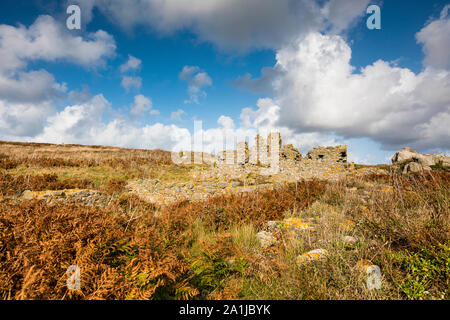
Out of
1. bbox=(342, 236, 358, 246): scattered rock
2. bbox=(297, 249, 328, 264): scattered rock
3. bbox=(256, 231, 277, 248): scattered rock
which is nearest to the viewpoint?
bbox=(297, 249, 328, 264): scattered rock

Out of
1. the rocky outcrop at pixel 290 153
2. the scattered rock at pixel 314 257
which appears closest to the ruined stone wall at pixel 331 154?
the rocky outcrop at pixel 290 153

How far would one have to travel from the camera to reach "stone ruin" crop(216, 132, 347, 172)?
12.0 m

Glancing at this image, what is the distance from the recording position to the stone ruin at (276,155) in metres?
12.0

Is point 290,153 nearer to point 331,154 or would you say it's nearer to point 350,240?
point 331,154

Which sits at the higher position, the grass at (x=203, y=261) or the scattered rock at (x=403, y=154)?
the scattered rock at (x=403, y=154)

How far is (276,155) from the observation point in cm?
1295

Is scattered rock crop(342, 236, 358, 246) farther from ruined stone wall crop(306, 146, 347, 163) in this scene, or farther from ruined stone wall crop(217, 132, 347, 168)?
ruined stone wall crop(306, 146, 347, 163)

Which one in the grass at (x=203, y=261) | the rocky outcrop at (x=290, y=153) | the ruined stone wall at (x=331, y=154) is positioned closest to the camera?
the grass at (x=203, y=261)

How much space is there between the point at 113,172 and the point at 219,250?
44.2 ft

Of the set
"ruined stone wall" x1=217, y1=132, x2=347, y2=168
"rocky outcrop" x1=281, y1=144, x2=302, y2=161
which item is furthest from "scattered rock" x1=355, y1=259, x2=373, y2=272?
"rocky outcrop" x1=281, y1=144, x2=302, y2=161

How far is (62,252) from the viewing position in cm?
202

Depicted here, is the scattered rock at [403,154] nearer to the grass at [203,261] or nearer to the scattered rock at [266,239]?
the grass at [203,261]

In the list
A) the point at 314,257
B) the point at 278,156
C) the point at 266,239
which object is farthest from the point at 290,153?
the point at 314,257

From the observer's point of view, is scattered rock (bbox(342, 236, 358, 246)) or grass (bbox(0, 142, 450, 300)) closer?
grass (bbox(0, 142, 450, 300))
